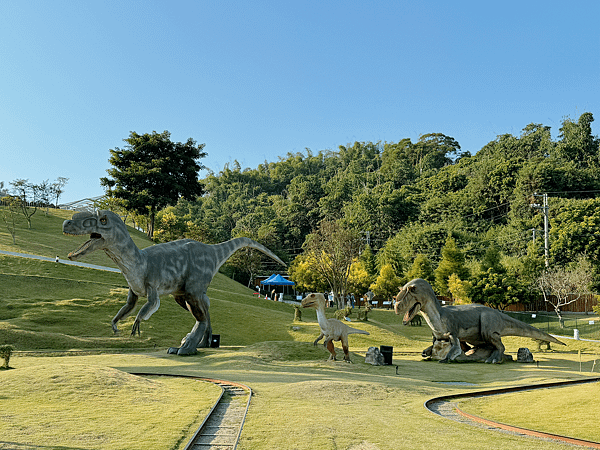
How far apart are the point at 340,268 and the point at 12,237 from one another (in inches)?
1107

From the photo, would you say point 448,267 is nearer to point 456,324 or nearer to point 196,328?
point 456,324

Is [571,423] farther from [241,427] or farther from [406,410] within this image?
[241,427]

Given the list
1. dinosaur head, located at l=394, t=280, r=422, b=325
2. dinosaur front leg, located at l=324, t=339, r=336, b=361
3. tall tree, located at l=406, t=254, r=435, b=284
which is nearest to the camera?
dinosaur front leg, located at l=324, t=339, r=336, b=361

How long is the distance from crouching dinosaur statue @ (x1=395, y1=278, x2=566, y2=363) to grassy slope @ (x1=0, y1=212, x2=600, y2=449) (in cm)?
137

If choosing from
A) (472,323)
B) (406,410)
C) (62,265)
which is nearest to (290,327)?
(472,323)

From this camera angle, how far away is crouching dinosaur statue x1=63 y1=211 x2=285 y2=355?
1492 cm

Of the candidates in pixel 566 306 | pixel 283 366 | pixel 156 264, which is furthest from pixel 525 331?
pixel 566 306

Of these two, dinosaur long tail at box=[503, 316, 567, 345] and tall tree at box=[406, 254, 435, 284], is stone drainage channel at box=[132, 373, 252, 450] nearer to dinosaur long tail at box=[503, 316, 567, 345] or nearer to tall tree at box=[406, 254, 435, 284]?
dinosaur long tail at box=[503, 316, 567, 345]

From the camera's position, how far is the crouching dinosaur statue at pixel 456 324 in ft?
63.7

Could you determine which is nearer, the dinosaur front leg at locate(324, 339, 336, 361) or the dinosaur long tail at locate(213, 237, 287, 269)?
the dinosaur front leg at locate(324, 339, 336, 361)

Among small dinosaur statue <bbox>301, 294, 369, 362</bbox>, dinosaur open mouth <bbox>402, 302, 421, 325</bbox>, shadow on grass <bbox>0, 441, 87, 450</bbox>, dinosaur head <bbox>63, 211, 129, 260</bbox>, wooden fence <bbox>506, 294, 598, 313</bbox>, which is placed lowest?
shadow on grass <bbox>0, 441, 87, 450</bbox>

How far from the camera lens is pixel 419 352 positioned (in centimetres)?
2356

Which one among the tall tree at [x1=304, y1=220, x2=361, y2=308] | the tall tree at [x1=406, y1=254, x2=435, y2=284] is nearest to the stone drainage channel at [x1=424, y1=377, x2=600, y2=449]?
the tall tree at [x1=304, y1=220, x2=361, y2=308]

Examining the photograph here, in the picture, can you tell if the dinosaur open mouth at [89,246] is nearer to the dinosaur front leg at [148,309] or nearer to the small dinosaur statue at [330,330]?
the dinosaur front leg at [148,309]
